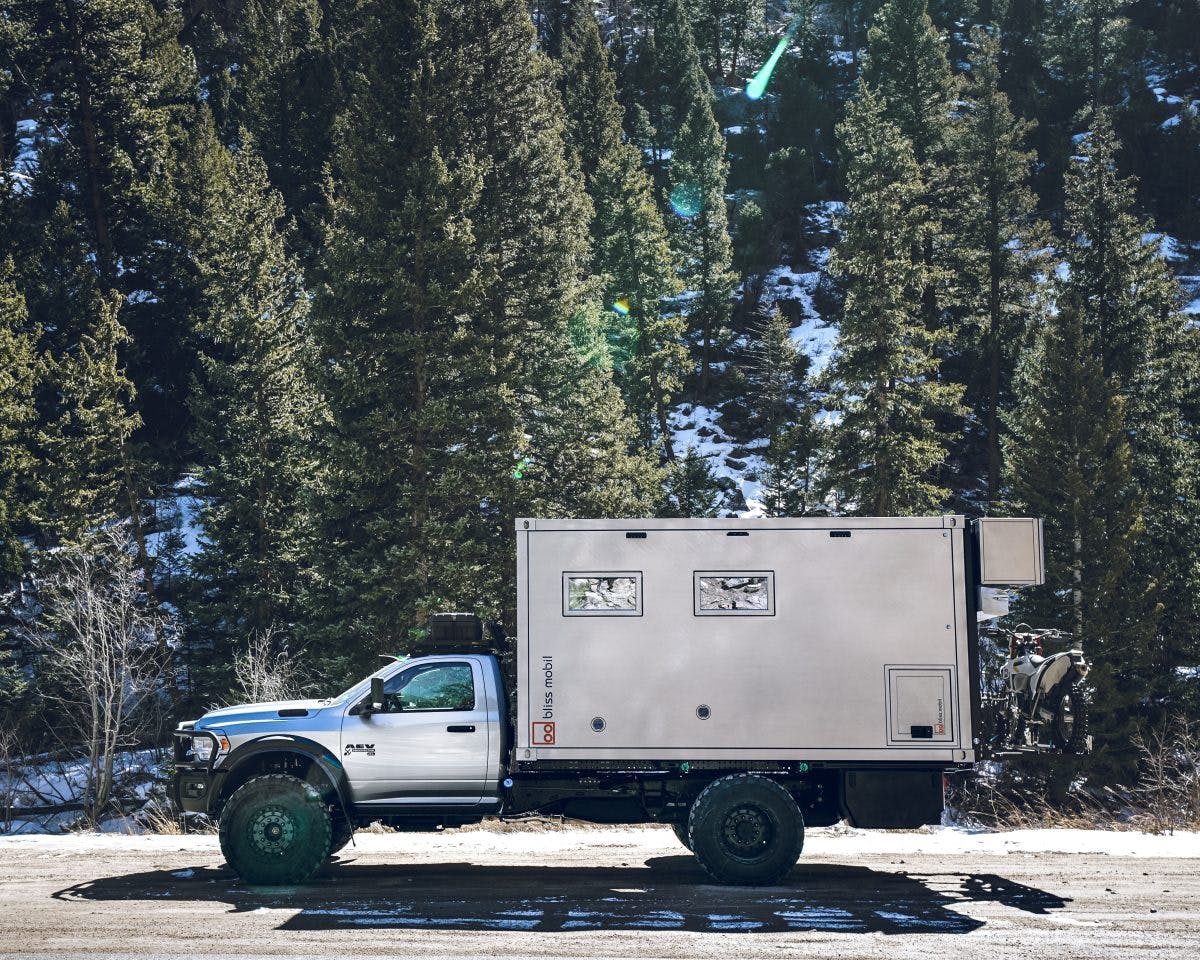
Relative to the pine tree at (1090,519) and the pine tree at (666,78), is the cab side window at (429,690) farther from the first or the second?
the pine tree at (666,78)

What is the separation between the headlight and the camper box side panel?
3003 millimetres

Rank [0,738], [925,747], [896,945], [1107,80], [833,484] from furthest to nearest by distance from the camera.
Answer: [1107,80]
[833,484]
[0,738]
[925,747]
[896,945]

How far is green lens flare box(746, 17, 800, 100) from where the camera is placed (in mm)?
94812

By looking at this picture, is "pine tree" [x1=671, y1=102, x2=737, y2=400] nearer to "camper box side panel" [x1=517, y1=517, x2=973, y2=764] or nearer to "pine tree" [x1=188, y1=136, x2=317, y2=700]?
"pine tree" [x1=188, y1=136, x2=317, y2=700]

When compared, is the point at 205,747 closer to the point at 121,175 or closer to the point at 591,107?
the point at 121,175

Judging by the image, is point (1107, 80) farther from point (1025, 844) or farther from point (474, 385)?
point (1025, 844)

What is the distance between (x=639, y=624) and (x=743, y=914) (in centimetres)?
277

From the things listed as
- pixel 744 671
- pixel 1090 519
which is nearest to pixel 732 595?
pixel 744 671

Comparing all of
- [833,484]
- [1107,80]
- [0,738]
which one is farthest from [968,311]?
Result: [0,738]

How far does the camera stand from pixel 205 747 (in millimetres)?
12227

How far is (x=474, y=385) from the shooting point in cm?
3167

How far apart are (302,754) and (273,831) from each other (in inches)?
30.1

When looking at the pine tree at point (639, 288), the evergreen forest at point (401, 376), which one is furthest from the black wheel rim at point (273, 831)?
the pine tree at point (639, 288)

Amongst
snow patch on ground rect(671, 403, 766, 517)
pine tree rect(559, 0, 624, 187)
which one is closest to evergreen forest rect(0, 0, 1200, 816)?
snow patch on ground rect(671, 403, 766, 517)
